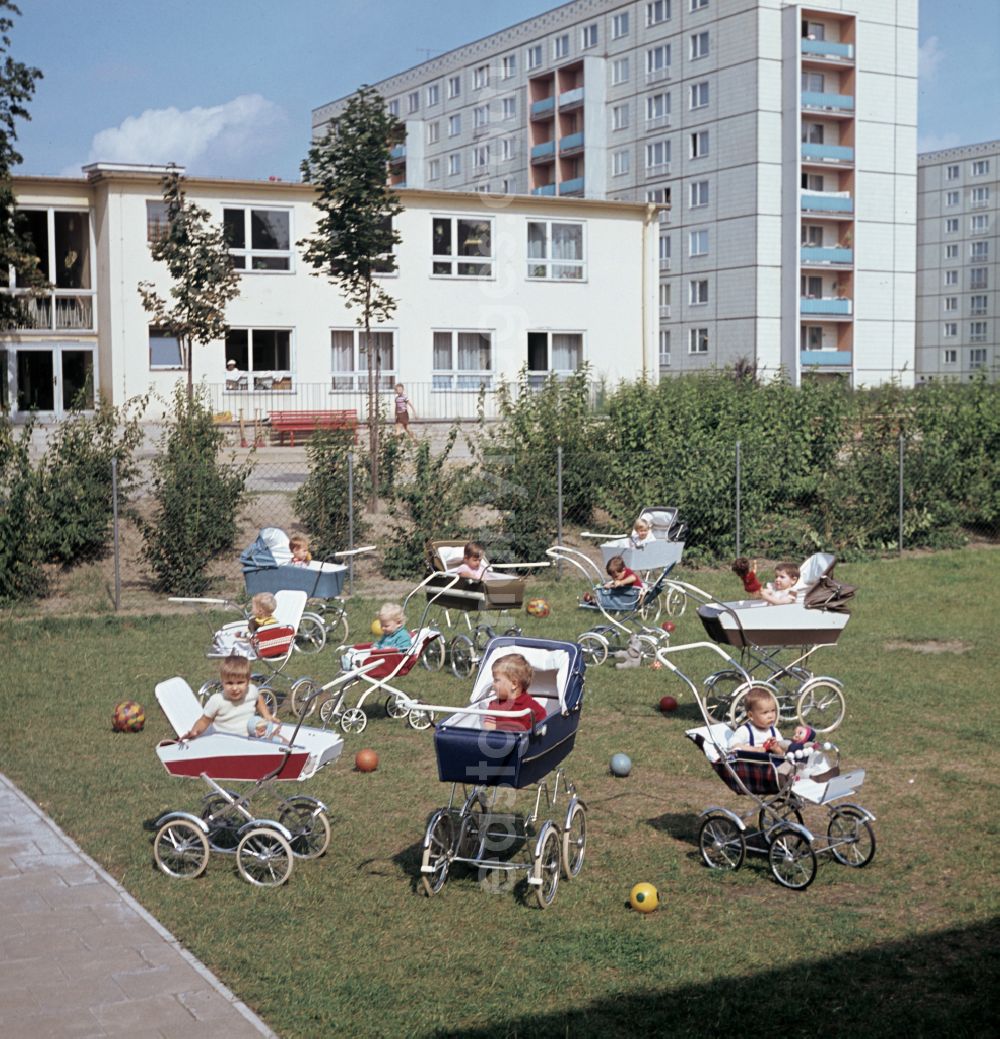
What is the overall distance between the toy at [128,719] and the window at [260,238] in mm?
27228

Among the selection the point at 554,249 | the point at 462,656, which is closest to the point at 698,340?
the point at 554,249

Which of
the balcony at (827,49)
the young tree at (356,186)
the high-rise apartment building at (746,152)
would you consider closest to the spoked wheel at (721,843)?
the young tree at (356,186)

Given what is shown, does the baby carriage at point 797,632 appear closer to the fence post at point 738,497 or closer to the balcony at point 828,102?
the fence post at point 738,497

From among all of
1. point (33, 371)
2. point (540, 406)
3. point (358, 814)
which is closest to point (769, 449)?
point (540, 406)

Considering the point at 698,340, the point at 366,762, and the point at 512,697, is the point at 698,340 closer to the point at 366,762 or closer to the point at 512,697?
the point at 366,762

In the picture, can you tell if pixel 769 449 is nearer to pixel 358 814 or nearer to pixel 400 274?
pixel 358 814

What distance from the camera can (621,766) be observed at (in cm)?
986

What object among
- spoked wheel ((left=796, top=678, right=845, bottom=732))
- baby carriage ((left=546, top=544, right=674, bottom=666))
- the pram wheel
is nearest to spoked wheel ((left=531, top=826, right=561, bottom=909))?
the pram wheel

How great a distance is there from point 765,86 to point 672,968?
2307 inches

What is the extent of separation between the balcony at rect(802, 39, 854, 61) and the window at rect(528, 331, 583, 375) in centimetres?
2588

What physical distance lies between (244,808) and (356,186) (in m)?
16.6

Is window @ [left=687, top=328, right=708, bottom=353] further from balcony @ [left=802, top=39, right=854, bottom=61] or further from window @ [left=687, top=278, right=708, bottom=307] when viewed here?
balcony @ [left=802, top=39, right=854, bottom=61]

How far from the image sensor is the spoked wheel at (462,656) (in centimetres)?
1361

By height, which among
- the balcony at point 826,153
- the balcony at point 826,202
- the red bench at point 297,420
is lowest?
the red bench at point 297,420
